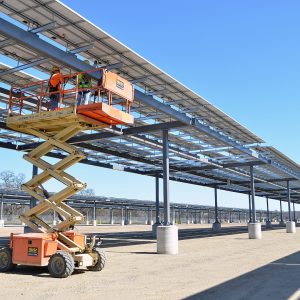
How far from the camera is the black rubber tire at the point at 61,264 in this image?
11.2 meters

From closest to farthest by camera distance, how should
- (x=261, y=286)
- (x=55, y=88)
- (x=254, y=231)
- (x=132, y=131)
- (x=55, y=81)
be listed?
(x=261, y=286), (x=55, y=81), (x=55, y=88), (x=132, y=131), (x=254, y=231)

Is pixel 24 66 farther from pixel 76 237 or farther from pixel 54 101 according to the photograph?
pixel 76 237

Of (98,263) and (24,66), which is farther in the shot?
(24,66)

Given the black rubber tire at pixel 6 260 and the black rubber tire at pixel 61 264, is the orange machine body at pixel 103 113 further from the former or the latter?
the black rubber tire at pixel 6 260

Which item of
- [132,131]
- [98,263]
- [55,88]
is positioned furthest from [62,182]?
[132,131]

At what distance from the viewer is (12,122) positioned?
12.7 metres

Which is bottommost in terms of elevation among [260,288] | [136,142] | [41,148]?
Answer: [260,288]

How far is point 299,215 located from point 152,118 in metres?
121

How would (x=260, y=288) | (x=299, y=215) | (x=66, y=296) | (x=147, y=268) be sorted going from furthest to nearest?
(x=299, y=215) → (x=147, y=268) → (x=260, y=288) → (x=66, y=296)

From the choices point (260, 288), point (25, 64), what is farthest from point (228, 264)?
point (25, 64)

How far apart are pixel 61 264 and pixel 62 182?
8.57 ft

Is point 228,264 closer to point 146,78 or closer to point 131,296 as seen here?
point 131,296

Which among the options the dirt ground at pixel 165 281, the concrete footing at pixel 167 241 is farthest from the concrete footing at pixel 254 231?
the dirt ground at pixel 165 281

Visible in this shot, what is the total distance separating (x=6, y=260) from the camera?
1237cm
